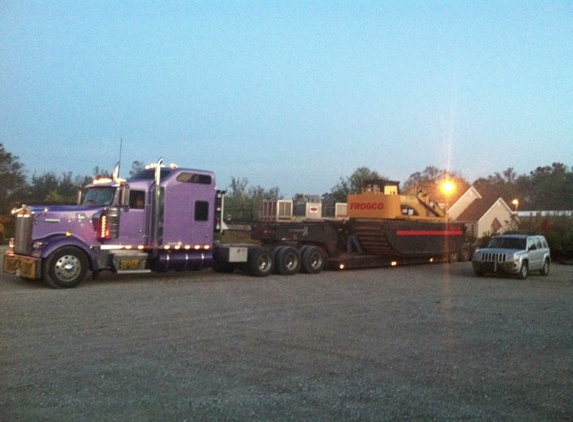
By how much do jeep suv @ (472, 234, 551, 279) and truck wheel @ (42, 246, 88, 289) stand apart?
44.8 ft

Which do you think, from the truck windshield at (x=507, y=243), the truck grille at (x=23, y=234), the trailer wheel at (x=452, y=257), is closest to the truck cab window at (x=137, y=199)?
the truck grille at (x=23, y=234)

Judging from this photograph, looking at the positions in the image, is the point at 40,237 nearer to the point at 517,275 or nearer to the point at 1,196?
the point at 517,275

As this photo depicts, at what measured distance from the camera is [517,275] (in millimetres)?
23625

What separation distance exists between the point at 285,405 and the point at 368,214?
19.3 metres

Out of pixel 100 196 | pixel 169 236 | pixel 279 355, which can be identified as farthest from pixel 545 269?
pixel 279 355

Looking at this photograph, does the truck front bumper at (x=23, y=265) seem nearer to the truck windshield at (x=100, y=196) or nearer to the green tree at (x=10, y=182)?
the truck windshield at (x=100, y=196)

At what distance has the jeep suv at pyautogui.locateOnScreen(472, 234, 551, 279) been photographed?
23375mm

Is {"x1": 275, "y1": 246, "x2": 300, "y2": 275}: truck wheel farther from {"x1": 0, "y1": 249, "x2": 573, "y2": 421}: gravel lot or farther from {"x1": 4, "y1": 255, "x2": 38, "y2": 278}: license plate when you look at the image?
{"x1": 4, "y1": 255, "x2": 38, "y2": 278}: license plate

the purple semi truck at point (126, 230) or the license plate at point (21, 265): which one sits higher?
the purple semi truck at point (126, 230)

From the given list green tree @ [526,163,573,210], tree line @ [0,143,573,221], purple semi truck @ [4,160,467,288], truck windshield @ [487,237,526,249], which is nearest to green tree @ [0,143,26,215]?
tree line @ [0,143,573,221]

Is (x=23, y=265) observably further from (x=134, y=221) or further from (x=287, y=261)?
(x=287, y=261)

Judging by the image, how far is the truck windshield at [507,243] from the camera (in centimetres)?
2450

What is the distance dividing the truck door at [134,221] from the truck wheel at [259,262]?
4003mm

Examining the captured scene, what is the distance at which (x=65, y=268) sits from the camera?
17141 millimetres
